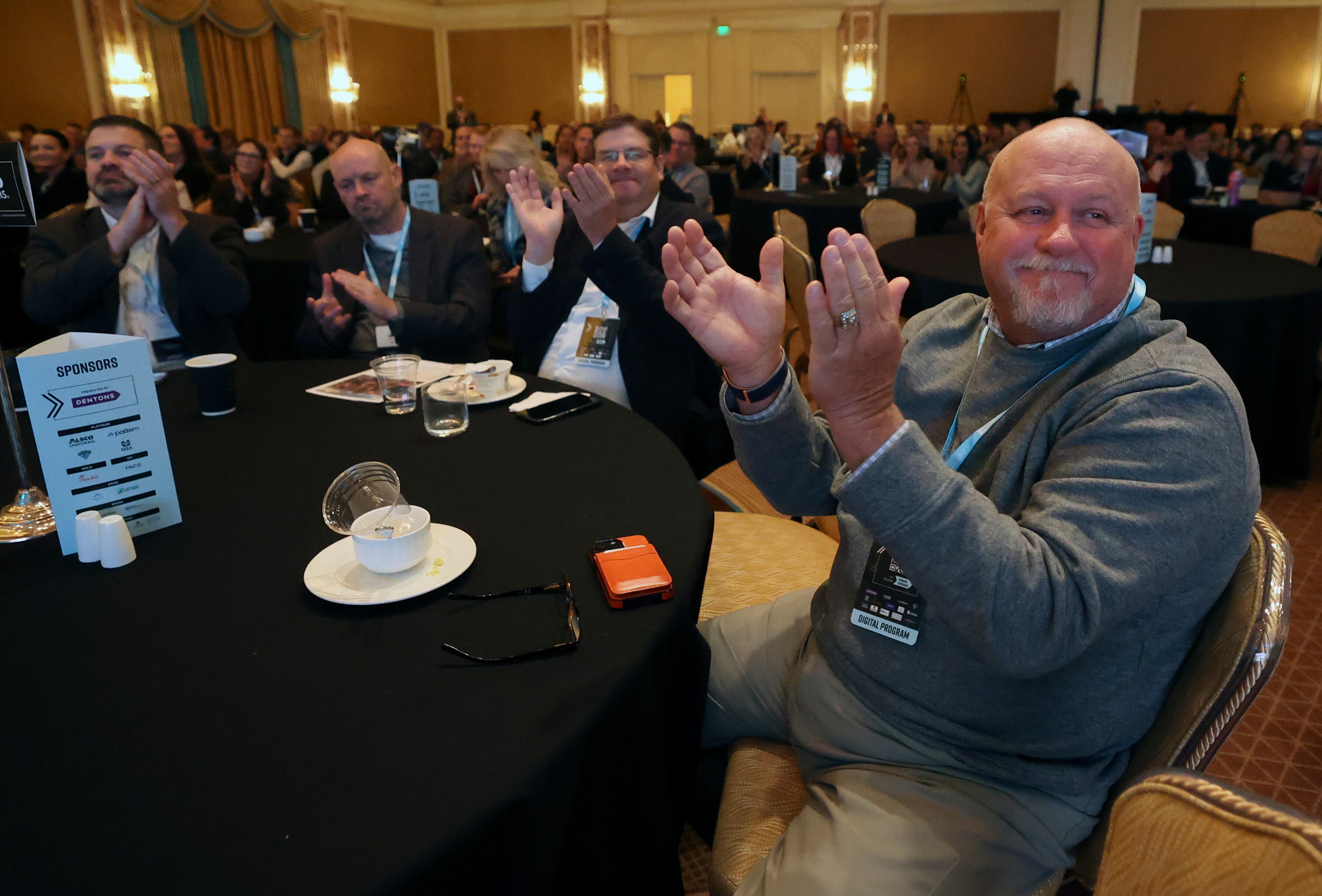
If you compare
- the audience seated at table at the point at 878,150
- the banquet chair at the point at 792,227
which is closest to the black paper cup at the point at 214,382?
the banquet chair at the point at 792,227

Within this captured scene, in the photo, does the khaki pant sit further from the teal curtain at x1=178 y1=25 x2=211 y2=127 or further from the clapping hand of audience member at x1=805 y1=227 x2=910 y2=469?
the teal curtain at x1=178 y1=25 x2=211 y2=127

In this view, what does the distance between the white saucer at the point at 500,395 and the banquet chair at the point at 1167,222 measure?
4.00 metres

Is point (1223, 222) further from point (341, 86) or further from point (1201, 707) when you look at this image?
point (341, 86)

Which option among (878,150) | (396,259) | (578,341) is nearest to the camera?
(578,341)

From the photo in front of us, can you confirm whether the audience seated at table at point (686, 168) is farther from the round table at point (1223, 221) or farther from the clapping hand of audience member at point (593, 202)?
the clapping hand of audience member at point (593, 202)

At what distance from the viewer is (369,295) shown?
2436mm

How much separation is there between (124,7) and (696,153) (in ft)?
25.4

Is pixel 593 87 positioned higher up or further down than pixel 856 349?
higher up

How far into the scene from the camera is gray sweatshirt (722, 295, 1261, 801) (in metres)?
0.89

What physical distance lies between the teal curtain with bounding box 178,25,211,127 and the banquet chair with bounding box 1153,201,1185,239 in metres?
12.4

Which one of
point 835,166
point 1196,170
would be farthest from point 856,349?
point 835,166

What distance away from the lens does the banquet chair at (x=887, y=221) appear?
518 cm

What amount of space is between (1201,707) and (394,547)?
951mm

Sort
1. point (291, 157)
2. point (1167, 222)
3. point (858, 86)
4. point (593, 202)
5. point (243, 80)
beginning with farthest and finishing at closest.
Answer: point (858, 86) < point (243, 80) < point (291, 157) < point (1167, 222) < point (593, 202)
